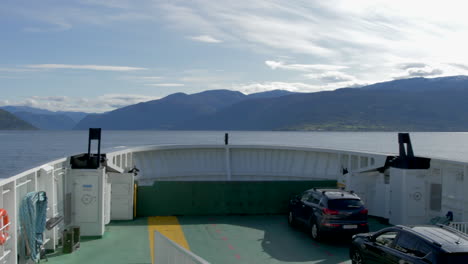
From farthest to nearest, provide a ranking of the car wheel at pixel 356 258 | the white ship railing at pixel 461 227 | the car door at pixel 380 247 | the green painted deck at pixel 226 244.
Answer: the white ship railing at pixel 461 227, the green painted deck at pixel 226 244, the car wheel at pixel 356 258, the car door at pixel 380 247

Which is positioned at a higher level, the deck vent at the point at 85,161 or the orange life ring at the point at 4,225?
the deck vent at the point at 85,161

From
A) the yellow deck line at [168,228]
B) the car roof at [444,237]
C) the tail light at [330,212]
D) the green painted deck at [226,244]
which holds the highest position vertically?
the car roof at [444,237]

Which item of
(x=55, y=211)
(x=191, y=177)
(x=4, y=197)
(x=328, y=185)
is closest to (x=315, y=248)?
(x=328, y=185)

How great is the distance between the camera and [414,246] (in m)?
7.11

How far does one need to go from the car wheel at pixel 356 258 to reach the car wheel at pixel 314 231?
2009mm

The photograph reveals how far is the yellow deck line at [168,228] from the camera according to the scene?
11.5 m

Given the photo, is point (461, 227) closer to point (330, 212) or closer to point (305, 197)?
point (330, 212)

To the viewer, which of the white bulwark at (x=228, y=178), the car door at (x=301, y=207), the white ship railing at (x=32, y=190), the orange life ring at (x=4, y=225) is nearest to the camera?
the orange life ring at (x=4, y=225)

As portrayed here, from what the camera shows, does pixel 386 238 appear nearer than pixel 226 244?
Yes

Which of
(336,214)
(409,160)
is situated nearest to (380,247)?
(336,214)

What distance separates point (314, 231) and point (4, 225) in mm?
7257

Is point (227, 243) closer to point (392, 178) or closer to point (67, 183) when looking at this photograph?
point (67, 183)

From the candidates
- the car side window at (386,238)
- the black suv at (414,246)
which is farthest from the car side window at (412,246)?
the car side window at (386,238)

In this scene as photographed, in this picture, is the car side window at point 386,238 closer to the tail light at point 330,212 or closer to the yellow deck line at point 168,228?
the tail light at point 330,212
